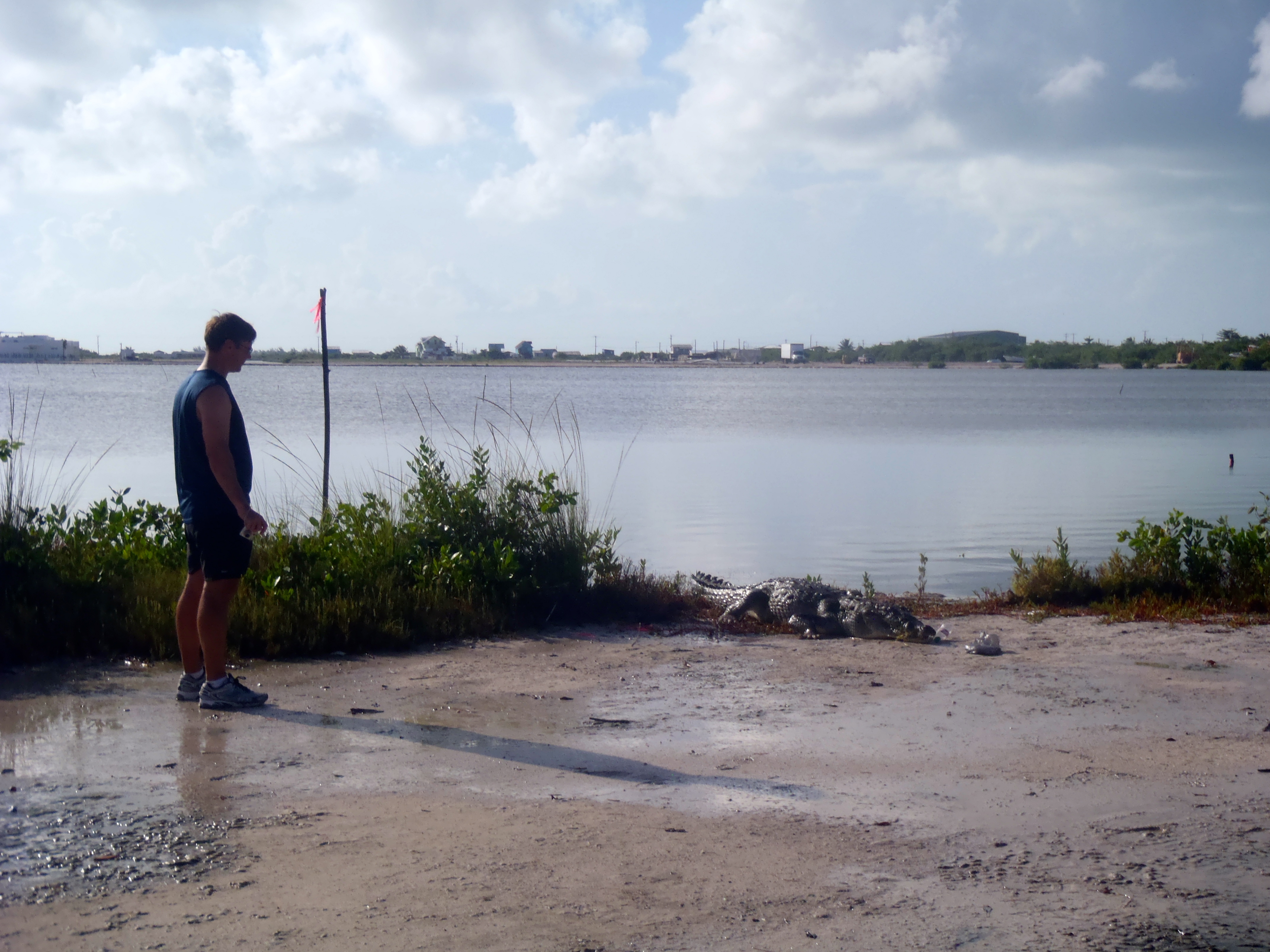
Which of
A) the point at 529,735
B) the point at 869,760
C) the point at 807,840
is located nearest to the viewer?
the point at 807,840

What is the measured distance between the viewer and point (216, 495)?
541 centimetres

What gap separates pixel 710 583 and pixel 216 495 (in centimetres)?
572

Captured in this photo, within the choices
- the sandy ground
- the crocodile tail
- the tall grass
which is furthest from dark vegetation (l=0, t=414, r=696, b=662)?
the crocodile tail

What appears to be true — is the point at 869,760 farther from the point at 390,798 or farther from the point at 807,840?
the point at 390,798

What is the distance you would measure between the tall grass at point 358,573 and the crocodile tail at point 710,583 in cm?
63

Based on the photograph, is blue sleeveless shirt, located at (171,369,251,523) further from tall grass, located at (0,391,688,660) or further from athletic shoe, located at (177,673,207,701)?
tall grass, located at (0,391,688,660)

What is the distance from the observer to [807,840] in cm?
396

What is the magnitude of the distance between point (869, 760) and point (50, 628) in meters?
5.14

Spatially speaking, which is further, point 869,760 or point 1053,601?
point 1053,601

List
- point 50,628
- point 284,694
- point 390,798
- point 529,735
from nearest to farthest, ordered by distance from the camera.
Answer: point 390,798
point 529,735
point 284,694
point 50,628

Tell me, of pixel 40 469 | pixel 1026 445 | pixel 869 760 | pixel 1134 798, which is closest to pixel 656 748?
pixel 869 760

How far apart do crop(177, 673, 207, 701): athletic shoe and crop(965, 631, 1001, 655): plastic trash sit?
4.95m

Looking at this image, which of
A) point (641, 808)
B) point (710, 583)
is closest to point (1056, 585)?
point (710, 583)

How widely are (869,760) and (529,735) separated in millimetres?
1680
